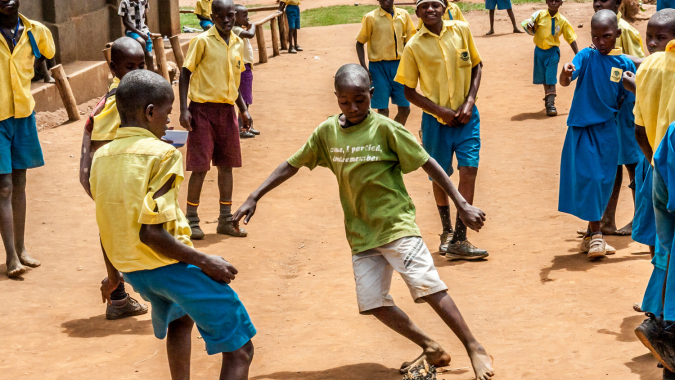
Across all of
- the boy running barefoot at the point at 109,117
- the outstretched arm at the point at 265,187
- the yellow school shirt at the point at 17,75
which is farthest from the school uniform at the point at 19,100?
the outstretched arm at the point at 265,187

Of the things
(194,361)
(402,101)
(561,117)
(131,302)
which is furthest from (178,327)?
(561,117)

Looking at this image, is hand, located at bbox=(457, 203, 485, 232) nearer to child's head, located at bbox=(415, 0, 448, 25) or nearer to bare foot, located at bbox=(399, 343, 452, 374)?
bare foot, located at bbox=(399, 343, 452, 374)

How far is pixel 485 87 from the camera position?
43.9 ft

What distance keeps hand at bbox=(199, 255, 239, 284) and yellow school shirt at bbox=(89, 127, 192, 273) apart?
19cm

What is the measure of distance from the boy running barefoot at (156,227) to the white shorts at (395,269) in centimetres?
81

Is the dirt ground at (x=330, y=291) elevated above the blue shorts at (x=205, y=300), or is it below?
below

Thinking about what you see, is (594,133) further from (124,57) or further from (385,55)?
(385,55)

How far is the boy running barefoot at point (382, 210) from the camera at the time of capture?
3.86m

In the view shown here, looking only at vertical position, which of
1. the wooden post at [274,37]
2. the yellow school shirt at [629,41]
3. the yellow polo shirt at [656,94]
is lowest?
the wooden post at [274,37]

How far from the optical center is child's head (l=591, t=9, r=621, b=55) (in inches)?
223

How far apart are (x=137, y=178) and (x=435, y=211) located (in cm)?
467

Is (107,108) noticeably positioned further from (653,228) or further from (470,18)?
(470,18)

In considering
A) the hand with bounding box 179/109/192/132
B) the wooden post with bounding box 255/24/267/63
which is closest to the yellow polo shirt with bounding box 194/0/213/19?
the wooden post with bounding box 255/24/267/63

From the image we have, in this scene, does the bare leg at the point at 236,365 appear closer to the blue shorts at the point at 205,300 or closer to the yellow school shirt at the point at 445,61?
the blue shorts at the point at 205,300
